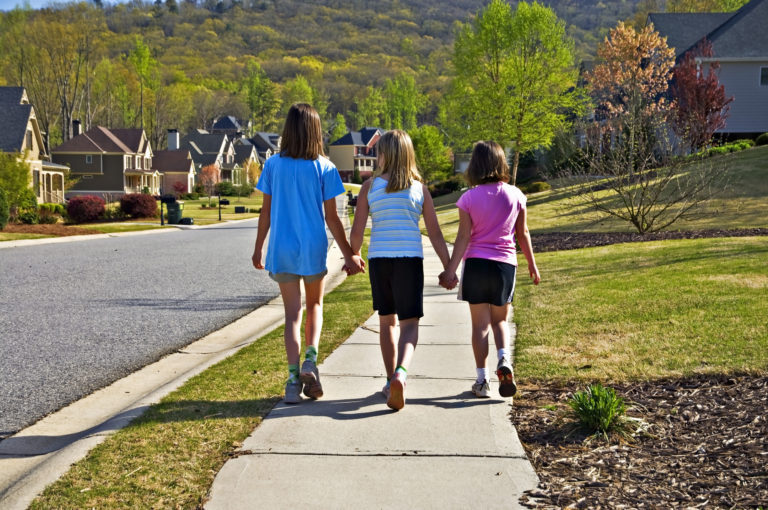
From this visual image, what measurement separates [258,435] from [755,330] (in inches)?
183

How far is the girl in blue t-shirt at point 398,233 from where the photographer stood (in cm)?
511

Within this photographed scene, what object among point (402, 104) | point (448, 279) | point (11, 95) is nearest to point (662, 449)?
point (448, 279)

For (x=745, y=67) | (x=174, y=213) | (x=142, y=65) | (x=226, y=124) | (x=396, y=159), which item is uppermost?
(x=142, y=65)

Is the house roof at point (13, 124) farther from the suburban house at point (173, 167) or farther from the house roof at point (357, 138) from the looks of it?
the house roof at point (357, 138)

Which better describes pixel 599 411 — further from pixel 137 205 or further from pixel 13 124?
pixel 13 124

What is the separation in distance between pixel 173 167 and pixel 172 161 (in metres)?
0.70

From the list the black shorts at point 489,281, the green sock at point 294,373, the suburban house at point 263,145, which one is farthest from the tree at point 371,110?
the green sock at point 294,373

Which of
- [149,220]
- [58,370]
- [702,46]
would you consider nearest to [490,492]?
[58,370]

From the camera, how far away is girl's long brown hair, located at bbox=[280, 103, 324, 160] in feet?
16.9

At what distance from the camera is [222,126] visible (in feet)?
376

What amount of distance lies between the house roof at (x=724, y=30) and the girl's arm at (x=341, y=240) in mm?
33956

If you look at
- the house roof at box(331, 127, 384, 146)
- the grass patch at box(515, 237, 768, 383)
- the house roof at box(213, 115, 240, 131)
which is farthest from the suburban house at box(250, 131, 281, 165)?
the grass patch at box(515, 237, 768, 383)

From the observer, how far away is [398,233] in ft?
16.9

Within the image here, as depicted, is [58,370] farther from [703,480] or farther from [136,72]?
[136,72]
